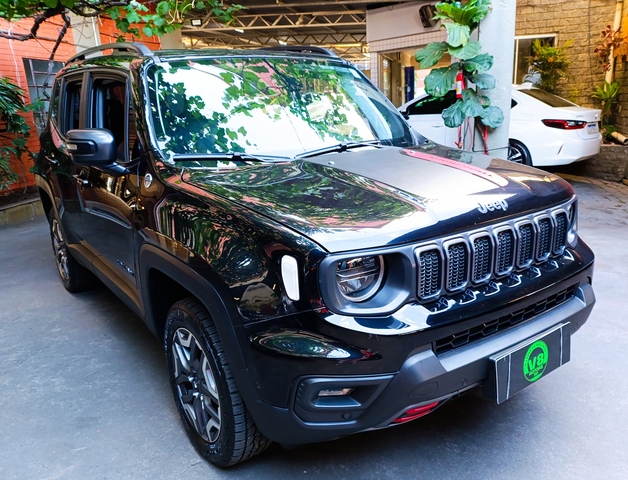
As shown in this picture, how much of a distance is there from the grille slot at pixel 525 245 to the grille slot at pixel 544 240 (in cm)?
5

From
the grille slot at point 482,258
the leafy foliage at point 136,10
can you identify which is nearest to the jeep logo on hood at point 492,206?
the grille slot at point 482,258

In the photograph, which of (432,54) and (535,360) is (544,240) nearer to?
(535,360)

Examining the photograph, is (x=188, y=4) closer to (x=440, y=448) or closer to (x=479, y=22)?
(x=479, y=22)

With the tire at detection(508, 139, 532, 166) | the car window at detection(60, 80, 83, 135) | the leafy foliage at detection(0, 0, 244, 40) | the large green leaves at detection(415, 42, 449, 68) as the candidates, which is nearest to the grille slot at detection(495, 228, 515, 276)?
the car window at detection(60, 80, 83, 135)

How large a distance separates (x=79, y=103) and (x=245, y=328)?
2631mm

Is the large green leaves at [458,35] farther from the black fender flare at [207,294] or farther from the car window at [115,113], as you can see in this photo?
the black fender flare at [207,294]

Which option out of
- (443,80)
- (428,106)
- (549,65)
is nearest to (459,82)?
(443,80)

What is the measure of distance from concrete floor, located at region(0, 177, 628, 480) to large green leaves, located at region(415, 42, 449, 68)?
10.1 feet

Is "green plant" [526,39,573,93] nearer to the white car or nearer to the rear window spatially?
the rear window

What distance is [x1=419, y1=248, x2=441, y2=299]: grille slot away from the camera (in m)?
1.83

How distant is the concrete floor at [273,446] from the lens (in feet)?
7.60

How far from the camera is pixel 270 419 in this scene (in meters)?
1.88

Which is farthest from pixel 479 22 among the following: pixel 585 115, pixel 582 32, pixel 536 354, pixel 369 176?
pixel 582 32

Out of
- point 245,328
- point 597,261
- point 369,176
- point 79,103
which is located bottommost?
point 597,261
